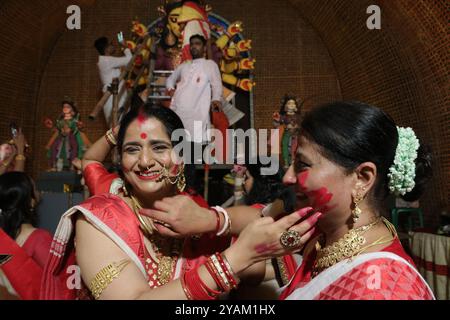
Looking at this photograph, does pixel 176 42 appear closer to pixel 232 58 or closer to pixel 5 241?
pixel 232 58

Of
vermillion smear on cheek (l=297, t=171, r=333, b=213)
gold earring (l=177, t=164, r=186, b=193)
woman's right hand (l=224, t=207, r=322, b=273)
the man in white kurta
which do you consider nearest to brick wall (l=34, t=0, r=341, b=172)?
the man in white kurta

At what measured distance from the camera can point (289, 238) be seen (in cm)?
113

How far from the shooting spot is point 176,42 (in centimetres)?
587

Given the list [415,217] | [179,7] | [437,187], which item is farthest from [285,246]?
[179,7]

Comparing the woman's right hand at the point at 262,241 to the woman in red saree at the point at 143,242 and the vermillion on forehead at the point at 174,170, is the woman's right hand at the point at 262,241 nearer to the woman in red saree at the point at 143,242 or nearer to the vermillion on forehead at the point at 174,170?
the woman in red saree at the point at 143,242

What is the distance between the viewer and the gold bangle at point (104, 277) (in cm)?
113

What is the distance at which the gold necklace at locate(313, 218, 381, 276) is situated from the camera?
1.22 metres

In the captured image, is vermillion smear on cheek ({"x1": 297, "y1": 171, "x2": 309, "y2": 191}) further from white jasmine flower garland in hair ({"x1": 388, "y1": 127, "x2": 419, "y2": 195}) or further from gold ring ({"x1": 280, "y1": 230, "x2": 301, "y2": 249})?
white jasmine flower garland in hair ({"x1": 388, "y1": 127, "x2": 419, "y2": 195})

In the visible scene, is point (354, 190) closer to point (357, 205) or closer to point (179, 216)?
point (357, 205)

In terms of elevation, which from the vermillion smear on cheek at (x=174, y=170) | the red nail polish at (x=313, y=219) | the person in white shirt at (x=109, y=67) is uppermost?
the person in white shirt at (x=109, y=67)

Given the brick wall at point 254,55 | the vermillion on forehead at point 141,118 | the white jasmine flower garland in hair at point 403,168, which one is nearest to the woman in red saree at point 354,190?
the white jasmine flower garland in hair at point 403,168

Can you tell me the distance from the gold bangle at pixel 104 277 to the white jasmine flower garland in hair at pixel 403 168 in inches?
34.4

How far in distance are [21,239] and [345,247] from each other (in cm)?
189

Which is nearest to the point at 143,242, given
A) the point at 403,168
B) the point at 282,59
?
the point at 403,168
